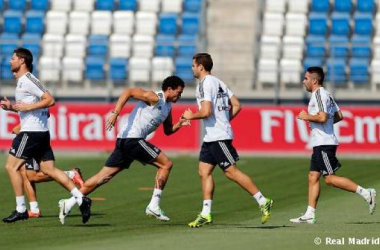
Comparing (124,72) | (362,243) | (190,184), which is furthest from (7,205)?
(124,72)

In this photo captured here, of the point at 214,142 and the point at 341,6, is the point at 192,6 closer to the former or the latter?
the point at 341,6

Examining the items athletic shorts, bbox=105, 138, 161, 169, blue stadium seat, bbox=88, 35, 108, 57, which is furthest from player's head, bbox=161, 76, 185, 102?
blue stadium seat, bbox=88, 35, 108, 57

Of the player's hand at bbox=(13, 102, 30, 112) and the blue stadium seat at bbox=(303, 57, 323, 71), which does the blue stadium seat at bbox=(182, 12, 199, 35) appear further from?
the player's hand at bbox=(13, 102, 30, 112)

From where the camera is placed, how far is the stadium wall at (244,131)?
2864cm

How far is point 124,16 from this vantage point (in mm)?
33469

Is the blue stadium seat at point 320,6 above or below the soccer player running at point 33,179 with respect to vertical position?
above

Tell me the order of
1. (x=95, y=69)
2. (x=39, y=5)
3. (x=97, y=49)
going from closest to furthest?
(x=95, y=69) → (x=97, y=49) → (x=39, y=5)

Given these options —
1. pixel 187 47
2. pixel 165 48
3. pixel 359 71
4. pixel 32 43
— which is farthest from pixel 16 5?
pixel 359 71

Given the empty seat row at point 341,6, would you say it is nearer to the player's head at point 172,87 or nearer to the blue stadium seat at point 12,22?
the blue stadium seat at point 12,22

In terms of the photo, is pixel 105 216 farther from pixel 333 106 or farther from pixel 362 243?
pixel 362 243

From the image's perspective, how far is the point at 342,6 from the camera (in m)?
33.2

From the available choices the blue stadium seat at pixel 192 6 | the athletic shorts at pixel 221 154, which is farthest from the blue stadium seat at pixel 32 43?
the athletic shorts at pixel 221 154

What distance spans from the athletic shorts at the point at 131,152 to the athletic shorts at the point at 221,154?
899 mm

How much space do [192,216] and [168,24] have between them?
58.3 feet
